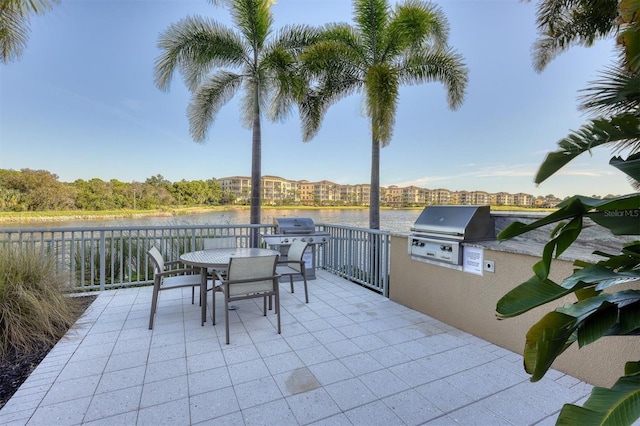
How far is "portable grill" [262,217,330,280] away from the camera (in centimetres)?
521

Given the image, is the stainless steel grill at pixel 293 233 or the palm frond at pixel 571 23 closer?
the stainless steel grill at pixel 293 233

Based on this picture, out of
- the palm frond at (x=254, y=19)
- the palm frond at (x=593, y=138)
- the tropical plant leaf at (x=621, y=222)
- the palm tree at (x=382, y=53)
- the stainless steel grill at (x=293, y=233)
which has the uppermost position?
the palm frond at (x=254, y=19)

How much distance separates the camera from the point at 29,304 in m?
2.87

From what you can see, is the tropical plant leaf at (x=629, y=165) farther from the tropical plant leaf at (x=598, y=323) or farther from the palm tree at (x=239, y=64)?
the palm tree at (x=239, y=64)

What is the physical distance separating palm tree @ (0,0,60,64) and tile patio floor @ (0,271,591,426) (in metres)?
5.46

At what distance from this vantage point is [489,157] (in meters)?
9.63

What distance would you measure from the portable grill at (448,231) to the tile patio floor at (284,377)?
2.67 ft

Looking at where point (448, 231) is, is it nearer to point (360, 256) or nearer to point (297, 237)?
point (360, 256)

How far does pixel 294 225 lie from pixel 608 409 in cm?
482

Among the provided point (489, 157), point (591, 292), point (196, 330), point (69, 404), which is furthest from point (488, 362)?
point (489, 157)

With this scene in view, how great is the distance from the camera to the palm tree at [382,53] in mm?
6312

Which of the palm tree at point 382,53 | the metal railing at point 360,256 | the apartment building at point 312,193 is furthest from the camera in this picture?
the apartment building at point 312,193

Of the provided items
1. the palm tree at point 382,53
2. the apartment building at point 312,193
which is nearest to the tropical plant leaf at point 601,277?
the apartment building at point 312,193

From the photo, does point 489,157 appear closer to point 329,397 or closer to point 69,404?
point 329,397
